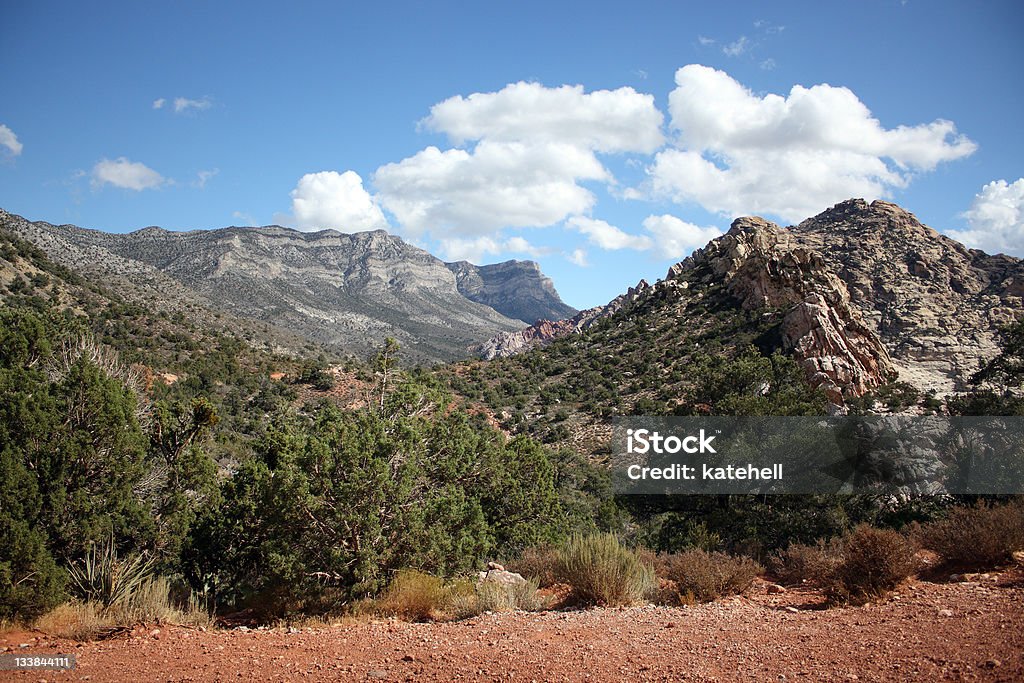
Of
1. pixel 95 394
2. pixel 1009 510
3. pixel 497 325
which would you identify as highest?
pixel 497 325

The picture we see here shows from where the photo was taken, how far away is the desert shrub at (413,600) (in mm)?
7472

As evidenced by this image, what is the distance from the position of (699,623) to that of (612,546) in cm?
193

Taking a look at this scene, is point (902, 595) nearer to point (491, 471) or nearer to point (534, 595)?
point (534, 595)

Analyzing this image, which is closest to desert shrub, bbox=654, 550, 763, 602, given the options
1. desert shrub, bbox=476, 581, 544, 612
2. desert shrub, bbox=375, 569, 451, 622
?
desert shrub, bbox=476, 581, 544, 612

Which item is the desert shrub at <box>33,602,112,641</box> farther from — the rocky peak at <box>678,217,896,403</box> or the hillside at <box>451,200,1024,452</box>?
the rocky peak at <box>678,217,896,403</box>

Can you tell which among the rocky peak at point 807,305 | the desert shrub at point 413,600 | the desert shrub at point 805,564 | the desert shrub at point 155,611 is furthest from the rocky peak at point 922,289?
the desert shrub at point 155,611

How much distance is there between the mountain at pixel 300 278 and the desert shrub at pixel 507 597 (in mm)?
46195

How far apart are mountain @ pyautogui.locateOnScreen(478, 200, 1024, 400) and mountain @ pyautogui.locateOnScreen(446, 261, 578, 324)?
106729 millimetres

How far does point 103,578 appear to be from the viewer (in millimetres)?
7398

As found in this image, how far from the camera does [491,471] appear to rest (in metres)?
10.9

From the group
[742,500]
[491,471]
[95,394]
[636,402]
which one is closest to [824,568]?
[491,471]

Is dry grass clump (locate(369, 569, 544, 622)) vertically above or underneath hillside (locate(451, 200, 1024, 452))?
underneath

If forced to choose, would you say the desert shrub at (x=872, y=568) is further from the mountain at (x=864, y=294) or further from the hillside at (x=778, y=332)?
the mountain at (x=864, y=294)

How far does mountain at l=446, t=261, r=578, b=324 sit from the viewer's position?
163 metres
